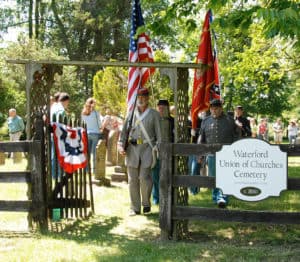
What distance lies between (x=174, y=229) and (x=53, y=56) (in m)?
30.7

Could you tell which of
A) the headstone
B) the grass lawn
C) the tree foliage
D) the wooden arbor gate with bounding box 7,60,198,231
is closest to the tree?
the tree foliage

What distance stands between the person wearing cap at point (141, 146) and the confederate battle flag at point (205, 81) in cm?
77

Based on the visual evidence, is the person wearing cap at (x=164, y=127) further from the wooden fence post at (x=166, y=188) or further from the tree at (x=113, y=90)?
the tree at (x=113, y=90)

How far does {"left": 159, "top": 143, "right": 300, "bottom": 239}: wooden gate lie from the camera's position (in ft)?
21.0

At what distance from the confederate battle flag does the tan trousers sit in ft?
4.15

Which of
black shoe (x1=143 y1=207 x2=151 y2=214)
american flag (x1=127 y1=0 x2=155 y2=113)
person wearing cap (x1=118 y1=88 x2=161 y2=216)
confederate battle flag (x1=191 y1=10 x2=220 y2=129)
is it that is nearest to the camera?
confederate battle flag (x1=191 y1=10 x2=220 y2=129)

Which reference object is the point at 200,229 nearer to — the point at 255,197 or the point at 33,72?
the point at 255,197

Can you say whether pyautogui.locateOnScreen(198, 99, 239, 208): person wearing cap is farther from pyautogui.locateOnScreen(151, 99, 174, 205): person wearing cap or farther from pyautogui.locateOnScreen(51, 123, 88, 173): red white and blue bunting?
pyautogui.locateOnScreen(51, 123, 88, 173): red white and blue bunting

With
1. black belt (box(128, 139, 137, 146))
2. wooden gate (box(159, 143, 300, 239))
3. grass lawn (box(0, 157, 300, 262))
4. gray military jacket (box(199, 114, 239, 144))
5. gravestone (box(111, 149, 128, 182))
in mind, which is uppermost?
gray military jacket (box(199, 114, 239, 144))

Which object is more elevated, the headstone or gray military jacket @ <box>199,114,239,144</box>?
gray military jacket @ <box>199,114,239,144</box>

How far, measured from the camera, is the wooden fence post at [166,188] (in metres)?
6.82

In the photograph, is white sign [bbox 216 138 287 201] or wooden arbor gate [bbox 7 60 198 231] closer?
white sign [bbox 216 138 287 201]

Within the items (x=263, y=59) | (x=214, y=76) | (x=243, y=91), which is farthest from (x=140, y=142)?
(x=243, y=91)

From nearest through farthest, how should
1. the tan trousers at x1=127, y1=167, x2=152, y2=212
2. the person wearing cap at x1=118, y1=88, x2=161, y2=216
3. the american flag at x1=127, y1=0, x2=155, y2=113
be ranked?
1. the american flag at x1=127, y1=0, x2=155, y2=113
2. the person wearing cap at x1=118, y1=88, x2=161, y2=216
3. the tan trousers at x1=127, y1=167, x2=152, y2=212
